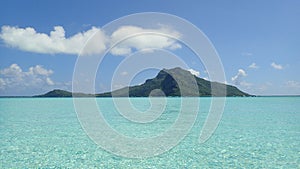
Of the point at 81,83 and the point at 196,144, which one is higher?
the point at 81,83

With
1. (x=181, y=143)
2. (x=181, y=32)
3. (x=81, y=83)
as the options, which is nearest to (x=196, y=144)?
(x=181, y=143)

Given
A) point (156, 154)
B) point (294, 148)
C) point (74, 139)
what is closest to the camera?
point (156, 154)

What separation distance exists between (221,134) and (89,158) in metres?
8.43

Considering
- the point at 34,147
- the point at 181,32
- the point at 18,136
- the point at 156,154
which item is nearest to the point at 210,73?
the point at 181,32

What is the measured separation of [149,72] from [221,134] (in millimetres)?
6927

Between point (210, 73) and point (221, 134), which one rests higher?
point (210, 73)

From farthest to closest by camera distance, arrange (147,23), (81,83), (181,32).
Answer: (147,23) → (181,32) → (81,83)

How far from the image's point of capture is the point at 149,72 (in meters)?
11.7

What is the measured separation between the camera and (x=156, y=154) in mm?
11250

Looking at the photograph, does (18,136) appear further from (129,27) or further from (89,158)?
(129,27)

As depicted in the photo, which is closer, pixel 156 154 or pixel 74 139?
pixel 156 154

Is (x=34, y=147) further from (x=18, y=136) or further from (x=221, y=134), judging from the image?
(x=221, y=134)

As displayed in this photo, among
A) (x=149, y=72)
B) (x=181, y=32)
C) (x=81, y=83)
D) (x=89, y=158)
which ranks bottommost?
(x=89, y=158)

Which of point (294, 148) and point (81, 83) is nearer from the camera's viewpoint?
point (81, 83)
